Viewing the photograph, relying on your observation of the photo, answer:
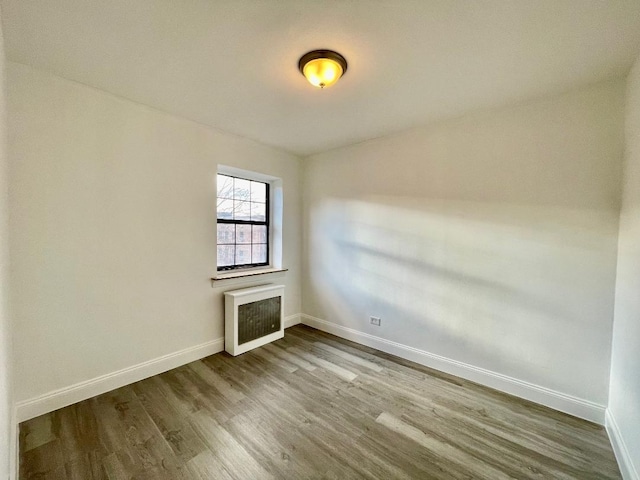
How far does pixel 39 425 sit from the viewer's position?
1.73 metres

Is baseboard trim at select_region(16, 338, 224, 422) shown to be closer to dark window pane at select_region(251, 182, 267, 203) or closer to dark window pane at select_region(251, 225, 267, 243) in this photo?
dark window pane at select_region(251, 225, 267, 243)

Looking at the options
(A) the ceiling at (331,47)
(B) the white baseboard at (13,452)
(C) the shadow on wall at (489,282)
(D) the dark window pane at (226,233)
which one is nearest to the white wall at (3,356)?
(B) the white baseboard at (13,452)

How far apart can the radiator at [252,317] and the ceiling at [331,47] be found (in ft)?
6.52

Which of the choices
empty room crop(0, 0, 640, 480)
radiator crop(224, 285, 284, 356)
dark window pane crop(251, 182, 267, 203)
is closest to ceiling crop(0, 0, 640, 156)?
empty room crop(0, 0, 640, 480)

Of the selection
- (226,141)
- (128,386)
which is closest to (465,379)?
(128,386)

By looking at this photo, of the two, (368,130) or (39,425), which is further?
(368,130)

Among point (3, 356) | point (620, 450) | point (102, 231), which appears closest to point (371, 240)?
point (620, 450)

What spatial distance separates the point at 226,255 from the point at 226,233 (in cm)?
28

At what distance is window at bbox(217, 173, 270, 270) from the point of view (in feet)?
10.2

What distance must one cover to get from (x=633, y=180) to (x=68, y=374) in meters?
4.18

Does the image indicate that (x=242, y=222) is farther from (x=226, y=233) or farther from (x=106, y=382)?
(x=106, y=382)

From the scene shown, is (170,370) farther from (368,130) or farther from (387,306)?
(368,130)

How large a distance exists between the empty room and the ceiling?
0.01 metres

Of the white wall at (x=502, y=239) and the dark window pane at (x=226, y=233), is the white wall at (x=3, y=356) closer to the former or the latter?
the dark window pane at (x=226, y=233)
